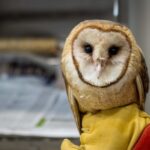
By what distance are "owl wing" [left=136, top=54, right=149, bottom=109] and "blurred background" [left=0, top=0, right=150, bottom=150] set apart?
0.12 ft

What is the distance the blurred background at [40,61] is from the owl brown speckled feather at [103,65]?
82 millimetres

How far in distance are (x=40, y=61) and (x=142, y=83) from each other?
1.17 m

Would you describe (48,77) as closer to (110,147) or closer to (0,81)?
(0,81)

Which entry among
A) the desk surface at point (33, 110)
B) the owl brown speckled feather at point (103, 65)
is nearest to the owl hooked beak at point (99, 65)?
the owl brown speckled feather at point (103, 65)

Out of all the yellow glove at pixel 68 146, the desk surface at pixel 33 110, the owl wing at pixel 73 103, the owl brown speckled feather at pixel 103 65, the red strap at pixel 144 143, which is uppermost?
the owl brown speckled feather at pixel 103 65

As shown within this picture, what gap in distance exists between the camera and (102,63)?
17.4 inches

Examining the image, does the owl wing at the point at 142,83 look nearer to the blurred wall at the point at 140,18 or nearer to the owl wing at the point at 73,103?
the owl wing at the point at 73,103

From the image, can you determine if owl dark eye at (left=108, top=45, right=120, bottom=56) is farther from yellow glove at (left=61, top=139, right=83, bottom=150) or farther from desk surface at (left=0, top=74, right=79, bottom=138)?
desk surface at (left=0, top=74, right=79, bottom=138)

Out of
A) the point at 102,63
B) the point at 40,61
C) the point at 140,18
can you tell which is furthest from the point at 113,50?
the point at 40,61

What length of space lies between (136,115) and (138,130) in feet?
0.07

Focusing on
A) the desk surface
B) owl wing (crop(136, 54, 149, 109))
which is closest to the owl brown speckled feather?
owl wing (crop(136, 54, 149, 109))

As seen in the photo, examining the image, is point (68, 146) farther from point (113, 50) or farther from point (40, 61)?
point (40, 61)

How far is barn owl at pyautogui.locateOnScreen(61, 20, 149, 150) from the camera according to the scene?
0.45 metres

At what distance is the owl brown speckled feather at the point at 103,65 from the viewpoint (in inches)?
17.5
